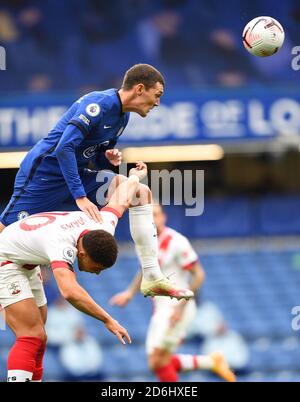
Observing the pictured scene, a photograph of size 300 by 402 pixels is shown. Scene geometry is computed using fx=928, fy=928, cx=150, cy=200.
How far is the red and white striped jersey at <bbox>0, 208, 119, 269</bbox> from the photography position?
7.52 meters

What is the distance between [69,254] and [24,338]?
0.87 meters

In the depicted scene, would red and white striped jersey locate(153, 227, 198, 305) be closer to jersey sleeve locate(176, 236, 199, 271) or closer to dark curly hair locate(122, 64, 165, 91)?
jersey sleeve locate(176, 236, 199, 271)

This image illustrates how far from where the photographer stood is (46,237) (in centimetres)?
763

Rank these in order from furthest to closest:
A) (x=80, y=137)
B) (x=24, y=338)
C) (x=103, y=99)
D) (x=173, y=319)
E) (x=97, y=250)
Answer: (x=173, y=319), (x=103, y=99), (x=80, y=137), (x=24, y=338), (x=97, y=250)

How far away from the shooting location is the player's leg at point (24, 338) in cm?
770

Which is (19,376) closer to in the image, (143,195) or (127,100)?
(143,195)

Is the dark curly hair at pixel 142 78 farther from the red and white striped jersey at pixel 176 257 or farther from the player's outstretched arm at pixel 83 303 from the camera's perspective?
the red and white striped jersey at pixel 176 257

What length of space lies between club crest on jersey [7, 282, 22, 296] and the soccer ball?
10.4 feet

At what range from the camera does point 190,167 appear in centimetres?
1927

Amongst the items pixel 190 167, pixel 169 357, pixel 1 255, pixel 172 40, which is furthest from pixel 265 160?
pixel 1 255

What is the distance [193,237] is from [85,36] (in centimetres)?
514

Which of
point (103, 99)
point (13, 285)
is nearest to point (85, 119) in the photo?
point (103, 99)
